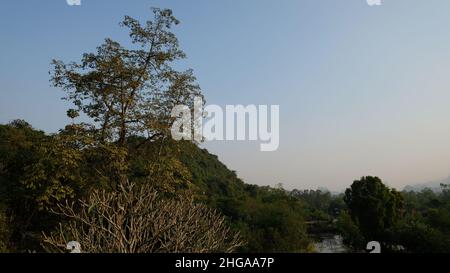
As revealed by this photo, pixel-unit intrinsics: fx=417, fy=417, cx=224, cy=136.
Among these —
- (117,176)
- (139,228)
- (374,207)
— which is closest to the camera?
(139,228)

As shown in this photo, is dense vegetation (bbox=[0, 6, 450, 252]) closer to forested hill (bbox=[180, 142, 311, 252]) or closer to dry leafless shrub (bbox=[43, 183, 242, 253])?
dry leafless shrub (bbox=[43, 183, 242, 253])

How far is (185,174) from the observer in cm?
948

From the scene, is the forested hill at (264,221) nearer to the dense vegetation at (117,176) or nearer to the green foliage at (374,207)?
the green foliage at (374,207)

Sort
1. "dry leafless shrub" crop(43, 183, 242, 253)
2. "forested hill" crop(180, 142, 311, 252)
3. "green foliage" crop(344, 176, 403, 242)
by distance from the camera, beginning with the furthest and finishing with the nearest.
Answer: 1. "green foliage" crop(344, 176, 403, 242)
2. "forested hill" crop(180, 142, 311, 252)
3. "dry leafless shrub" crop(43, 183, 242, 253)

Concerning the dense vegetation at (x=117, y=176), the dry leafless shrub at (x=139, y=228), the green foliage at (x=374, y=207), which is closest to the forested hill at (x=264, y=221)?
the green foliage at (x=374, y=207)

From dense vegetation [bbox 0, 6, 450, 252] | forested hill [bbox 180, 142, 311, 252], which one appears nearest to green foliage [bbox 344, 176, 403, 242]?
forested hill [bbox 180, 142, 311, 252]

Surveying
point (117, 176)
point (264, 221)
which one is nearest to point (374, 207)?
point (264, 221)

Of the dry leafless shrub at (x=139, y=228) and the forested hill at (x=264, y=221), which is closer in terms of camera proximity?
the dry leafless shrub at (x=139, y=228)

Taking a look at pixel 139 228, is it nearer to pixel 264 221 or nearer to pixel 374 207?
pixel 264 221
